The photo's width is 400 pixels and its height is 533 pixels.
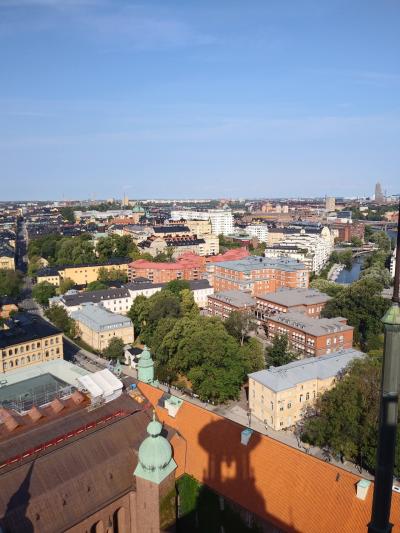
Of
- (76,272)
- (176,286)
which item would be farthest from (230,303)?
(76,272)

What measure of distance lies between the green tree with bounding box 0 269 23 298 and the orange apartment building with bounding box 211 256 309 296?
3477 cm

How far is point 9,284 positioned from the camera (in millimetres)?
81812

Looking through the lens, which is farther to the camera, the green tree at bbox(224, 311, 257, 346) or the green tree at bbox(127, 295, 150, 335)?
the green tree at bbox(127, 295, 150, 335)

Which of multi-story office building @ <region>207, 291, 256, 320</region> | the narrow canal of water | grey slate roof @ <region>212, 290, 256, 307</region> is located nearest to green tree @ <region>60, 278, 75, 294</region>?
multi-story office building @ <region>207, 291, 256, 320</region>

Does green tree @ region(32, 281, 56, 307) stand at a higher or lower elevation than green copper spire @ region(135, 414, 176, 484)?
lower

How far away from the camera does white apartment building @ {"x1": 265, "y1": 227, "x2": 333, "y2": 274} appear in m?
107

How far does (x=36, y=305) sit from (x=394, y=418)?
79094mm

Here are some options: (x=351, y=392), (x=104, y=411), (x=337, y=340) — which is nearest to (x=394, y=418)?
(x=104, y=411)

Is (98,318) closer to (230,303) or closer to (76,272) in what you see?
(230,303)

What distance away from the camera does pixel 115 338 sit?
180ft

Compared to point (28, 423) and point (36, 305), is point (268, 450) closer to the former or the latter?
point (28, 423)

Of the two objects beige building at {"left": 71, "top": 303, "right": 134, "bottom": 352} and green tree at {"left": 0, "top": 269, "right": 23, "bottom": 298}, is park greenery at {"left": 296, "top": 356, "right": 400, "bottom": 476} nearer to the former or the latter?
beige building at {"left": 71, "top": 303, "right": 134, "bottom": 352}

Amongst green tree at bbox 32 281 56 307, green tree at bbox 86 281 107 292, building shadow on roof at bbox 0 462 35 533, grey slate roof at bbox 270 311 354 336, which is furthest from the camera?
green tree at bbox 86 281 107 292

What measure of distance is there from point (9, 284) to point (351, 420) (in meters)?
67.7
